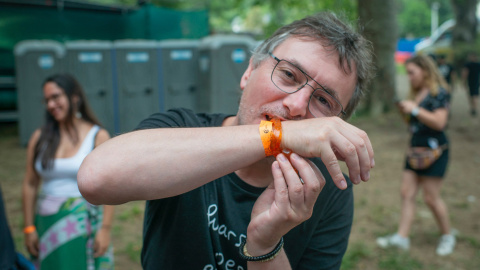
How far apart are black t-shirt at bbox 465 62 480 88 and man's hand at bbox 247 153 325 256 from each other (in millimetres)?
13382

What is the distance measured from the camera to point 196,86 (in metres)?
10.1

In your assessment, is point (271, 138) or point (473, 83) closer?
point (271, 138)

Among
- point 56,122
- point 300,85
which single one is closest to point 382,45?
point 56,122

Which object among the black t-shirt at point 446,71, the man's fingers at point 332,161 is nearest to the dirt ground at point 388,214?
the man's fingers at point 332,161

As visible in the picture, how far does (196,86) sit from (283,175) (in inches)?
355

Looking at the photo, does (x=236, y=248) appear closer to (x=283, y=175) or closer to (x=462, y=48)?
(x=283, y=175)

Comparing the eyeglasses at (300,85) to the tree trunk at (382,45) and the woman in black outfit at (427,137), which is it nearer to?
the woman in black outfit at (427,137)

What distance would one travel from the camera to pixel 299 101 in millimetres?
1508

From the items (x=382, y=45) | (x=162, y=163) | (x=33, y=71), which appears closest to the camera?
(x=162, y=163)

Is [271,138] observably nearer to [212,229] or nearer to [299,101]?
[299,101]

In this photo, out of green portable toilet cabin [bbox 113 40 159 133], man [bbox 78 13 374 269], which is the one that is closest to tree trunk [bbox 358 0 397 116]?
green portable toilet cabin [bbox 113 40 159 133]

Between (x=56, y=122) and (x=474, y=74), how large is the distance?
12.7 meters

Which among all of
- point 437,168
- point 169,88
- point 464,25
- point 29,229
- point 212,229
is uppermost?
point 464,25

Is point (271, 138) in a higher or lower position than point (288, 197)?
higher
